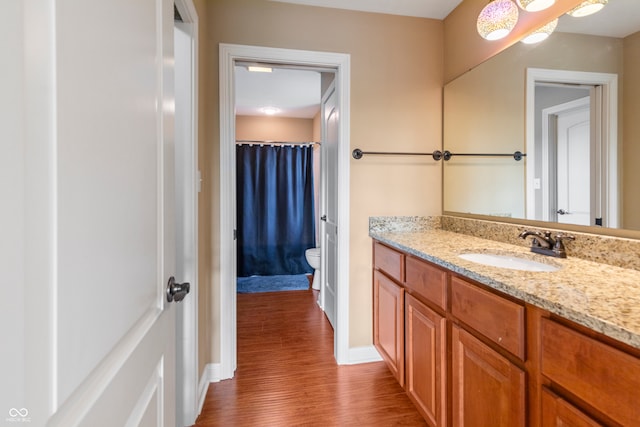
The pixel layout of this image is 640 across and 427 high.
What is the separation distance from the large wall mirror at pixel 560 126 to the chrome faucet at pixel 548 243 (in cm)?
11

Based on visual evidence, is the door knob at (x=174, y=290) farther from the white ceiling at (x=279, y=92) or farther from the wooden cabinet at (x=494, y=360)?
the white ceiling at (x=279, y=92)

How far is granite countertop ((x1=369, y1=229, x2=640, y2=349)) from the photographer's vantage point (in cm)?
65

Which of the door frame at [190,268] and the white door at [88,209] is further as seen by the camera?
the door frame at [190,268]

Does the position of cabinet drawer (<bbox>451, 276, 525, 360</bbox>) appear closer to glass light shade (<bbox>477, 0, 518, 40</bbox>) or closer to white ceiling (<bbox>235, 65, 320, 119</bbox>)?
glass light shade (<bbox>477, 0, 518, 40</bbox>)

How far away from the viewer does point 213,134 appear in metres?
1.84

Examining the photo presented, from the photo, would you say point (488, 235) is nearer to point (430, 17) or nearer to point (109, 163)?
point (430, 17)

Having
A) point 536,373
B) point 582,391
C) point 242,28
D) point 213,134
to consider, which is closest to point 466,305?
point 536,373

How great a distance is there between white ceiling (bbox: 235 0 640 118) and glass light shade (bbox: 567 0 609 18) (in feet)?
0.06

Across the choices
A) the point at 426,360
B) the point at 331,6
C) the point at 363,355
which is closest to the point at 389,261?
the point at 426,360

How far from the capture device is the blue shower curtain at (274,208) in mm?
4164

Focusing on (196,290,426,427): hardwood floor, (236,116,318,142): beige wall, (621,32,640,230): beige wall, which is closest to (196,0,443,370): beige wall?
(196,290,426,427): hardwood floor

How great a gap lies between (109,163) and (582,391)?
113 centimetres

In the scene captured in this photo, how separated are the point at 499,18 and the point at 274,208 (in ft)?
10.9

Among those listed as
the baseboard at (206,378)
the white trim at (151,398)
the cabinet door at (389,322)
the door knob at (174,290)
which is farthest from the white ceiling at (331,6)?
the baseboard at (206,378)
